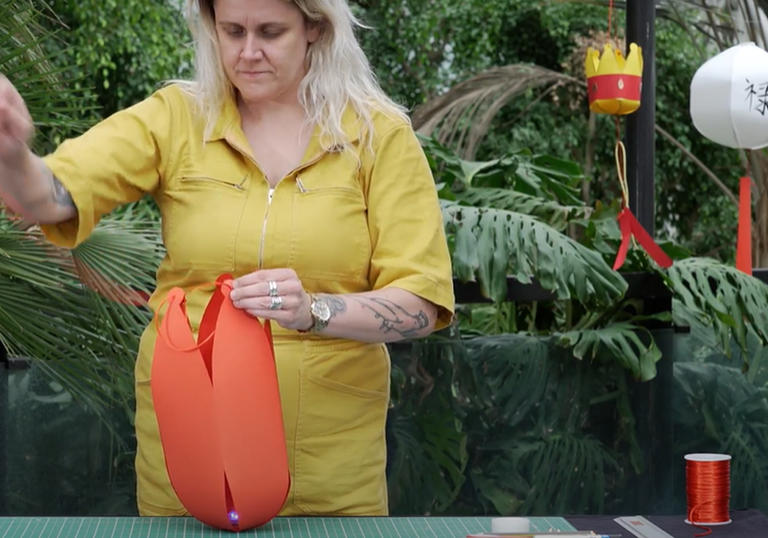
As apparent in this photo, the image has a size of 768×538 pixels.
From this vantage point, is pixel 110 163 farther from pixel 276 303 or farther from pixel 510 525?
pixel 510 525

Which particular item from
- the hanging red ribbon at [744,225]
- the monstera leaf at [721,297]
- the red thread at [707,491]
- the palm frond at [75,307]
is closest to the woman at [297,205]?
the red thread at [707,491]

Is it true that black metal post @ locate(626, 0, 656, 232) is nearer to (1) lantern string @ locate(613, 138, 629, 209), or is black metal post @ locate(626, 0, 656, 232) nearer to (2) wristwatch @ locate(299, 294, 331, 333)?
(1) lantern string @ locate(613, 138, 629, 209)

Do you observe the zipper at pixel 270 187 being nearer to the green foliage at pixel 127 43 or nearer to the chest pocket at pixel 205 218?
the chest pocket at pixel 205 218

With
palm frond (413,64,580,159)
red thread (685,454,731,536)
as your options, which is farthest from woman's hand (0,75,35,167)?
palm frond (413,64,580,159)

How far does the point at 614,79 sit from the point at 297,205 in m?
2.81

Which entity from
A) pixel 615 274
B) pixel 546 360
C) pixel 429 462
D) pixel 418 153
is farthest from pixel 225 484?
pixel 615 274

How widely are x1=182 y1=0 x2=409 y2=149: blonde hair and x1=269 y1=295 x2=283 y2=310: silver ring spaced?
244mm

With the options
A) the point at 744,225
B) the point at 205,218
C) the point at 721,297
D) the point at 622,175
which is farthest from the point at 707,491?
the point at 622,175

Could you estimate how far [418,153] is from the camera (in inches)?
63.0

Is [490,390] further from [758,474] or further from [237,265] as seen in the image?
[237,265]

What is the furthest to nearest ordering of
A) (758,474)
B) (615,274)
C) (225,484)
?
(615,274) → (758,474) → (225,484)

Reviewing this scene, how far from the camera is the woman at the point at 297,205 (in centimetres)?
151

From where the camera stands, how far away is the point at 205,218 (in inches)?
59.9

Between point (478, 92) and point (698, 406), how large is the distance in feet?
14.7
